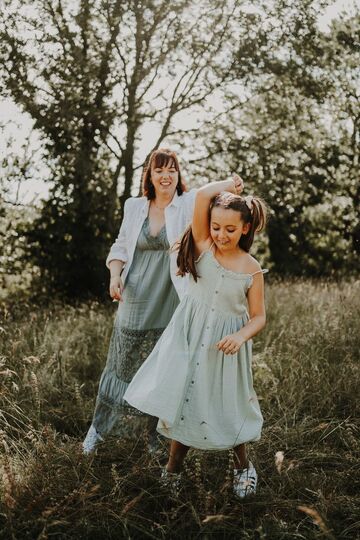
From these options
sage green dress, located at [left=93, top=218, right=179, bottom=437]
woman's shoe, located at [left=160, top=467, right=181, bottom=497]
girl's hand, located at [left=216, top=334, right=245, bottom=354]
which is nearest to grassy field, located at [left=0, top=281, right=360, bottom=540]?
woman's shoe, located at [left=160, top=467, right=181, bottom=497]

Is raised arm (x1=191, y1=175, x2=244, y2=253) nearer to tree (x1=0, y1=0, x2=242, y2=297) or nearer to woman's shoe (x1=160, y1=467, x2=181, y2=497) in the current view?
woman's shoe (x1=160, y1=467, x2=181, y2=497)

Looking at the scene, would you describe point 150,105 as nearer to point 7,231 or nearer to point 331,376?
point 7,231

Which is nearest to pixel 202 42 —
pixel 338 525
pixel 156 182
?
pixel 156 182

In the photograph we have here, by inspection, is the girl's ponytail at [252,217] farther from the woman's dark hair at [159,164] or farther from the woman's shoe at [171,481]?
the woman's shoe at [171,481]

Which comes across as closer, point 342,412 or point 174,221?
point 174,221

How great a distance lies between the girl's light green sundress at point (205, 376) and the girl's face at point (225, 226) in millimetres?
122

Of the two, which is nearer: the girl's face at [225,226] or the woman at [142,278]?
the girl's face at [225,226]

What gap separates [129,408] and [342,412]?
1374 millimetres

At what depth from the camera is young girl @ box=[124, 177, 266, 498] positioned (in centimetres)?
281

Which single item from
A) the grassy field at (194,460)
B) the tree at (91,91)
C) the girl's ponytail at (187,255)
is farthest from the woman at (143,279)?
the tree at (91,91)

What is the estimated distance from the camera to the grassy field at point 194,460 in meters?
2.70

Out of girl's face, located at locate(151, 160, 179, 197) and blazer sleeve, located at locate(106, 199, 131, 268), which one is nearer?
girl's face, located at locate(151, 160, 179, 197)

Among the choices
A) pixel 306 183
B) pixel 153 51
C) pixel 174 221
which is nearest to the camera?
pixel 174 221

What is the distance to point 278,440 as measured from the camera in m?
3.74
